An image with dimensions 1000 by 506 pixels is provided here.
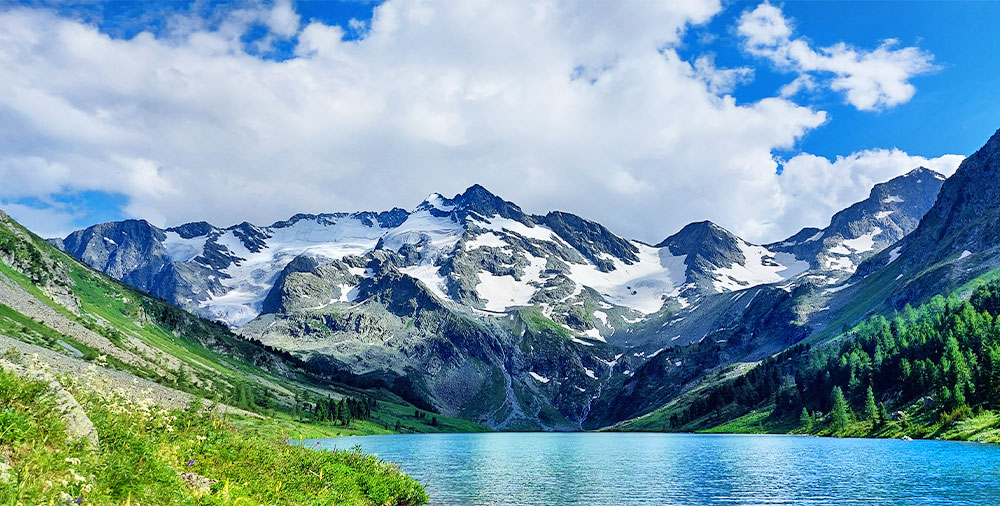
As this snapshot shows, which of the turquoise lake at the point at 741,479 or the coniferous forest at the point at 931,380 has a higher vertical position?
the coniferous forest at the point at 931,380

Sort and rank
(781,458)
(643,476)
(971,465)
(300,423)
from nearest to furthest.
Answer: (971,465), (643,476), (781,458), (300,423)

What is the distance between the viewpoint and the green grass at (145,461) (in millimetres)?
15320

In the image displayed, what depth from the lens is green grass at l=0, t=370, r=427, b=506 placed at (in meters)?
15.3

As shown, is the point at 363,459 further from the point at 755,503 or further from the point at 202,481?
the point at 755,503

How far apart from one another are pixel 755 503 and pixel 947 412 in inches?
3899

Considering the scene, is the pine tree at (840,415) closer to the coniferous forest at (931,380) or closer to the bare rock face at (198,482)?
the coniferous forest at (931,380)

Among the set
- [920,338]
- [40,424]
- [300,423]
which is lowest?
[300,423]

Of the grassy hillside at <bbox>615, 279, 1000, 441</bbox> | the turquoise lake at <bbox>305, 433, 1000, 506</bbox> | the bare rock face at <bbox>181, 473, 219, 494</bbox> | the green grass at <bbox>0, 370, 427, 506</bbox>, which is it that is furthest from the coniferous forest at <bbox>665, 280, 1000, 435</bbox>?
the bare rock face at <bbox>181, 473, 219, 494</bbox>

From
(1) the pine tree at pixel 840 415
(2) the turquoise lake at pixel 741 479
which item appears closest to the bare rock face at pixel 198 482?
(2) the turquoise lake at pixel 741 479

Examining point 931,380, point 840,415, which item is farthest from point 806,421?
point 931,380

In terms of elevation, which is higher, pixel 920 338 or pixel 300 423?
pixel 920 338

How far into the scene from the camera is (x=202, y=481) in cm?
2398

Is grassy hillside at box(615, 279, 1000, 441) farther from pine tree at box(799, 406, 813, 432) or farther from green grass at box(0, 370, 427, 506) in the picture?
green grass at box(0, 370, 427, 506)

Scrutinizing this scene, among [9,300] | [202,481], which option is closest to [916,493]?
[202,481]
